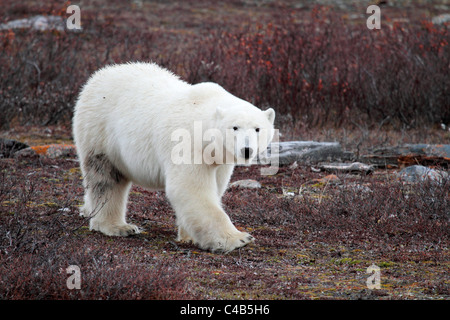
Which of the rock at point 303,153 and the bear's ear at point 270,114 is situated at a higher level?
the bear's ear at point 270,114

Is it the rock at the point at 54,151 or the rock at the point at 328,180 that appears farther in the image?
the rock at the point at 54,151

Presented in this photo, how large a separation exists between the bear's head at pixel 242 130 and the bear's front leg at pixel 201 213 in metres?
0.28

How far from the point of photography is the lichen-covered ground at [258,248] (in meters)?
3.02

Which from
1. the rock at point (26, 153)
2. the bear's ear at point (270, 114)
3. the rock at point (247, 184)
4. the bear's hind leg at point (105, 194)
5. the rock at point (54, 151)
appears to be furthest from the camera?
the rock at point (54, 151)

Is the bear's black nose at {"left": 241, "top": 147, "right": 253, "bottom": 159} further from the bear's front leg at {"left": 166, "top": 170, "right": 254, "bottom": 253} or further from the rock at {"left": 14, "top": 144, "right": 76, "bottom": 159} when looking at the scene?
the rock at {"left": 14, "top": 144, "right": 76, "bottom": 159}

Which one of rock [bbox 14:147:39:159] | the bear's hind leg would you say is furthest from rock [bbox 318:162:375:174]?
rock [bbox 14:147:39:159]

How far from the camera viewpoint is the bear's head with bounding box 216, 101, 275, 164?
371cm

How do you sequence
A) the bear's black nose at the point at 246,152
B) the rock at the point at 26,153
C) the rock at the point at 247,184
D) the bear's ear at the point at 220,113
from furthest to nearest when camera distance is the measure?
the rock at the point at 26,153, the rock at the point at 247,184, the bear's ear at the point at 220,113, the bear's black nose at the point at 246,152

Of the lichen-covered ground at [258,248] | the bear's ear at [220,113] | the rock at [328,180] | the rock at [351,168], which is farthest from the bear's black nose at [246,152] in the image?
the rock at [351,168]

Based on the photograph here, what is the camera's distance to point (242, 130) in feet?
12.4

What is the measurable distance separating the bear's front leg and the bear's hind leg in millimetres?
682

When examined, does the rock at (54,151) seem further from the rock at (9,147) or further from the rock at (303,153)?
the rock at (303,153)
